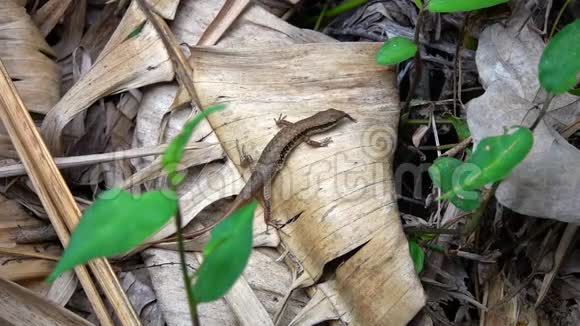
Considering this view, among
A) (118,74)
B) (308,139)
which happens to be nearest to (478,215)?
(308,139)

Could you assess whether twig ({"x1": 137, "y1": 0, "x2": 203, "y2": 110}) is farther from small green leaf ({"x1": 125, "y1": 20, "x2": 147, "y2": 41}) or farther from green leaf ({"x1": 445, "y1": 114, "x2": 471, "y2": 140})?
green leaf ({"x1": 445, "y1": 114, "x2": 471, "y2": 140})

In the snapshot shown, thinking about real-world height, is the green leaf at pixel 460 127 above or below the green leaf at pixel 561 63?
below

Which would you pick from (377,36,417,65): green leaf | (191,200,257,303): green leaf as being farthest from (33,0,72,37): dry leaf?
(191,200,257,303): green leaf

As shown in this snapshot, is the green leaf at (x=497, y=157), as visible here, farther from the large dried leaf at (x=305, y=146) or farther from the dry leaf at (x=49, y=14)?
the dry leaf at (x=49, y=14)

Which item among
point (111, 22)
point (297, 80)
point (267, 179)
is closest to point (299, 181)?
point (267, 179)

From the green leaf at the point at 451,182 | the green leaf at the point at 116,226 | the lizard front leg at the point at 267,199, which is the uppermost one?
the green leaf at the point at 116,226

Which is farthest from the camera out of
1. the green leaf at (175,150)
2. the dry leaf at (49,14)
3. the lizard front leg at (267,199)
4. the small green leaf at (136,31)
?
the dry leaf at (49,14)

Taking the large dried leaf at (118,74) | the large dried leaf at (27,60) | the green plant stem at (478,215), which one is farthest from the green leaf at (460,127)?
the large dried leaf at (27,60)
